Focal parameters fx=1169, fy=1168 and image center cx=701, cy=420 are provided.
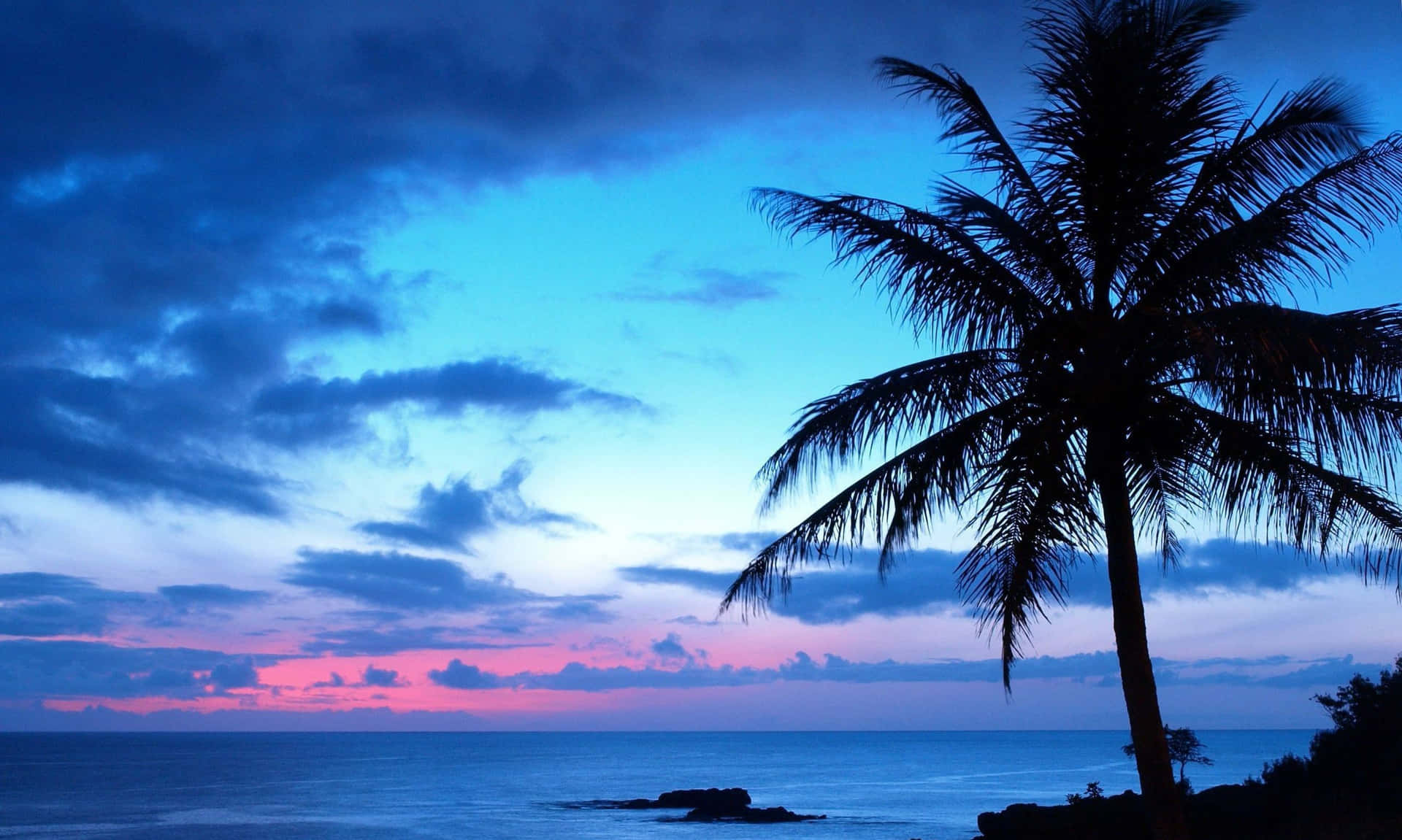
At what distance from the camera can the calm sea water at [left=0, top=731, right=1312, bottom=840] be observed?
213 ft

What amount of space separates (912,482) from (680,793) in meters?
73.6

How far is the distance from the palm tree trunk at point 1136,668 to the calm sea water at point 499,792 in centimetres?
5033

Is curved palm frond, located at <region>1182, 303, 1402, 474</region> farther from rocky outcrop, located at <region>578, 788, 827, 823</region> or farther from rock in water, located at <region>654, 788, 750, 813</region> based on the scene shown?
rock in water, located at <region>654, 788, 750, 813</region>

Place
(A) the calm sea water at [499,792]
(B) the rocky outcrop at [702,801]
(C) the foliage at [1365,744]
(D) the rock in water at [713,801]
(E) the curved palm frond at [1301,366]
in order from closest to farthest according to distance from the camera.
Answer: (E) the curved palm frond at [1301,366]
(C) the foliage at [1365,744]
(A) the calm sea water at [499,792]
(D) the rock in water at [713,801]
(B) the rocky outcrop at [702,801]

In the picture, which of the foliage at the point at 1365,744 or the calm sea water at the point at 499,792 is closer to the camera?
the foliage at the point at 1365,744

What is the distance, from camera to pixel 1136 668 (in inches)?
360

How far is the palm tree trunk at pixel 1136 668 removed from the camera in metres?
8.80

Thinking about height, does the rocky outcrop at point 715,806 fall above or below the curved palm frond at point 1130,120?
below

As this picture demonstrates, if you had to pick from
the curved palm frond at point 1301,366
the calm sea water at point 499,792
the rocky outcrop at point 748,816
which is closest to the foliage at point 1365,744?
the curved palm frond at point 1301,366

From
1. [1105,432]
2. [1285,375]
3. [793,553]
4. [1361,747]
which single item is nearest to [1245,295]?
[1285,375]

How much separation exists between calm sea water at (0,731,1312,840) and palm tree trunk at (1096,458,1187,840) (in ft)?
165

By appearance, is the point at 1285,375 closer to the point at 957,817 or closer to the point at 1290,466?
the point at 1290,466

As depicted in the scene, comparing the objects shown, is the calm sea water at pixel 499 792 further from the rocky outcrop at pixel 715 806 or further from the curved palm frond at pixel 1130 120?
the curved palm frond at pixel 1130 120

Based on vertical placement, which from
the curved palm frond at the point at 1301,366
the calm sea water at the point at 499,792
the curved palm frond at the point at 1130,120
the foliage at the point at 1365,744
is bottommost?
the calm sea water at the point at 499,792
